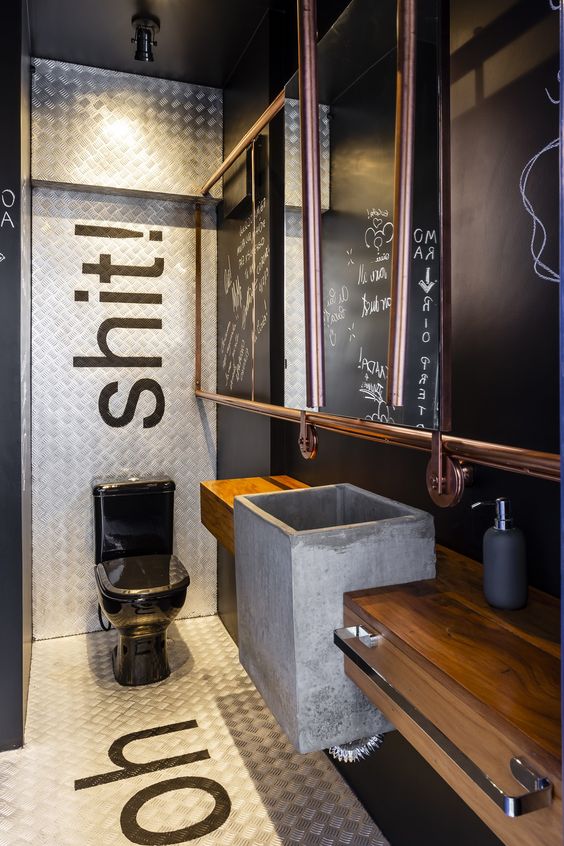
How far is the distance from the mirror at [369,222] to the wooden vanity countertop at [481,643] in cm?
34

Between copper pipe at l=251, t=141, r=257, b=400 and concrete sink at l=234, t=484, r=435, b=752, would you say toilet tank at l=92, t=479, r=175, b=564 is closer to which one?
copper pipe at l=251, t=141, r=257, b=400

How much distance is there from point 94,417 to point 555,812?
2.90m

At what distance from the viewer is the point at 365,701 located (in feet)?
4.02

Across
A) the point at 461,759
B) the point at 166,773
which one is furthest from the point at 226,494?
the point at 461,759

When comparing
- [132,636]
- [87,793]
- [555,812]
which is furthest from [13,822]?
[555,812]

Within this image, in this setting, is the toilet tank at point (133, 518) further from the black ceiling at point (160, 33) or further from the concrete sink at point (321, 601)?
the black ceiling at point (160, 33)

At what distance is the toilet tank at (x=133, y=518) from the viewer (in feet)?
9.95

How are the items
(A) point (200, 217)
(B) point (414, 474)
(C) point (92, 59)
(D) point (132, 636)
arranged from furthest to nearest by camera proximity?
(A) point (200, 217)
(C) point (92, 59)
(D) point (132, 636)
(B) point (414, 474)

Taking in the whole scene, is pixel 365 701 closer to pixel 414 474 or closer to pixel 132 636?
pixel 414 474

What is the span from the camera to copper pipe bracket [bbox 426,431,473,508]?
114 cm

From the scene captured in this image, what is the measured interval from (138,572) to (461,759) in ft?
6.96

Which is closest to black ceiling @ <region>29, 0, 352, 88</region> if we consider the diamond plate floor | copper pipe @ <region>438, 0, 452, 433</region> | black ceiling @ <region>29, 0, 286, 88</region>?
black ceiling @ <region>29, 0, 286, 88</region>

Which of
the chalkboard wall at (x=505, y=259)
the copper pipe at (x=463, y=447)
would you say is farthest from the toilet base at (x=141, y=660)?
the chalkboard wall at (x=505, y=259)

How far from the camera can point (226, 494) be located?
2.36 meters
